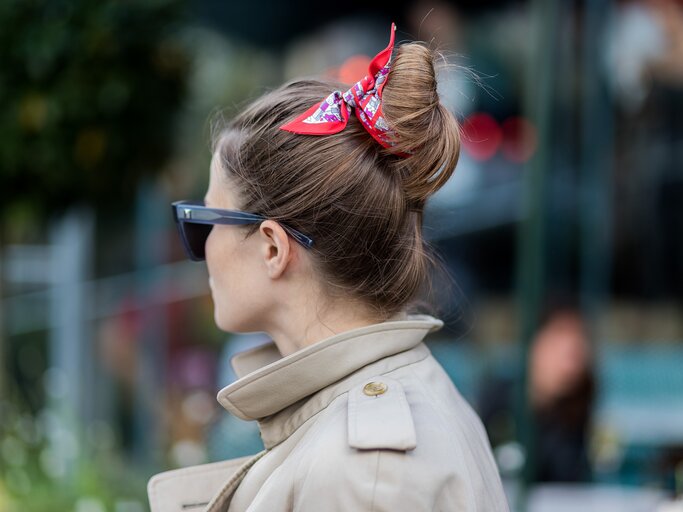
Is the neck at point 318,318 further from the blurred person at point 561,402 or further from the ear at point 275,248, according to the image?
the blurred person at point 561,402

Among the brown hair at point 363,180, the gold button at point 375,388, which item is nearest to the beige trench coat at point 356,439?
the gold button at point 375,388

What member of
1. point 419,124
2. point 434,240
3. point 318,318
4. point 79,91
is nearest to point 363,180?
point 419,124

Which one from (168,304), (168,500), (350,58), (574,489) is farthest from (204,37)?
(168,500)

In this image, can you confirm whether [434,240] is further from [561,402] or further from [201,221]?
[561,402]

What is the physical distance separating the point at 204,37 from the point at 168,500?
3.94m

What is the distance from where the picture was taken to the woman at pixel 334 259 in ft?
5.15

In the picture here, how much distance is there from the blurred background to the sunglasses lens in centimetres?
166

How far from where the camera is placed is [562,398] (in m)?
4.34

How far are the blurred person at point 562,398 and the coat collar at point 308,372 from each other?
274cm

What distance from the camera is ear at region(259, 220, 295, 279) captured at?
5.30ft

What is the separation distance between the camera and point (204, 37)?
5.35 m

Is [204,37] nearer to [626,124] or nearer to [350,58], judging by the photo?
[350,58]

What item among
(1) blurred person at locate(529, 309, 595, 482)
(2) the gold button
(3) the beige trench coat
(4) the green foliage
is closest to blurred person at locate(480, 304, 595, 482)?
(1) blurred person at locate(529, 309, 595, 482)

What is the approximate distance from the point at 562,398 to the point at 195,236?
2.94m
